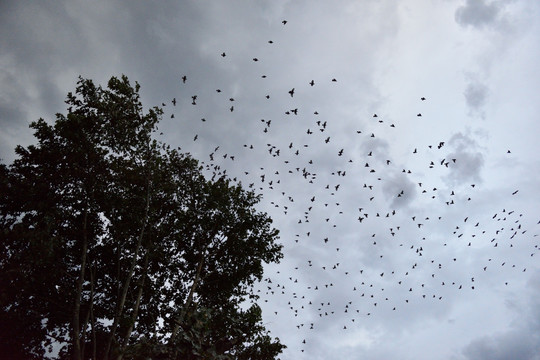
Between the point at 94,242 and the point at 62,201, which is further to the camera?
the point at 94,242

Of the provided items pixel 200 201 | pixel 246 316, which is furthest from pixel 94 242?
pixel 246 316

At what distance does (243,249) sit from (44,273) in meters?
9.92

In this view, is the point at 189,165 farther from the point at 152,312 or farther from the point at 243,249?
the point at 152,312

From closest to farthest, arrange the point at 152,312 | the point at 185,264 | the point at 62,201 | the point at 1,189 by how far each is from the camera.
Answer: the point at 1,189 < the point at 62,201 < the point at 152,312 < the point at 185,264

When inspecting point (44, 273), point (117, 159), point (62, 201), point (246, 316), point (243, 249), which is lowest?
point (44, 273)

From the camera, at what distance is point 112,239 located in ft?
55.1

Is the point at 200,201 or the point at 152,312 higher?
the point at 200,201

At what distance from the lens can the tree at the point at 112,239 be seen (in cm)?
1387

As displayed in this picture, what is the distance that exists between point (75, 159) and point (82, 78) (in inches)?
172

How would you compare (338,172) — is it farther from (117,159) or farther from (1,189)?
(1,189)

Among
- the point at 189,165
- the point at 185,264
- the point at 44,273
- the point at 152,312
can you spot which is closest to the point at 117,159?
the point at 189,165

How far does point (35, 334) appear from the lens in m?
15.6

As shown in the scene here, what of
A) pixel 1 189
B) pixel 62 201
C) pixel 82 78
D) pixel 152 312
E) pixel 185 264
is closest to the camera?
pixel 1 189

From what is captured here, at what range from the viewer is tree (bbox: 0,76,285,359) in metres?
13.9
